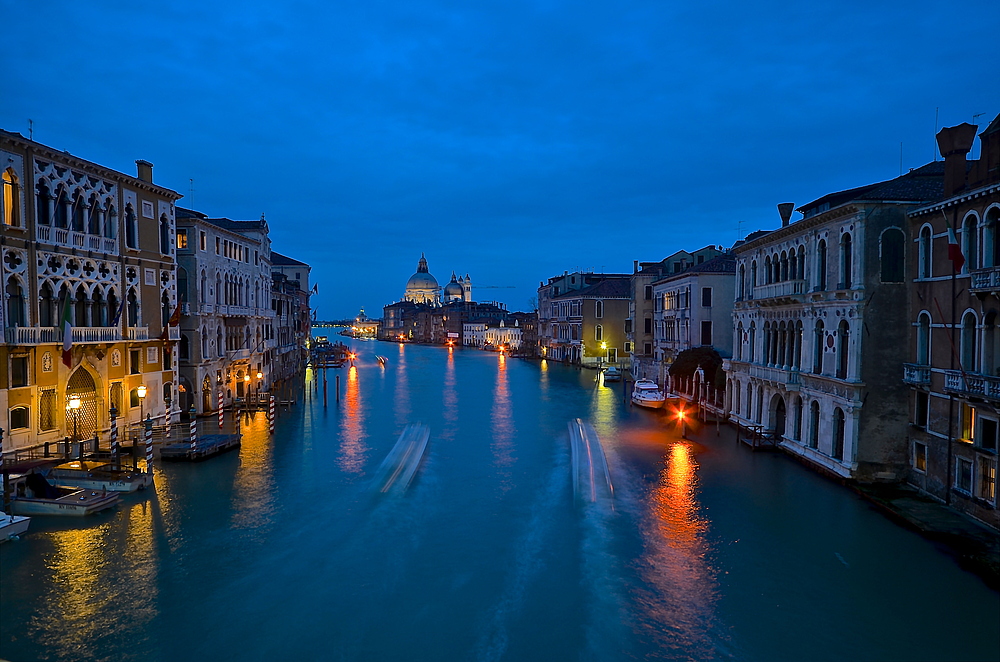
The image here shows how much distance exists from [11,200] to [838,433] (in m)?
30.9

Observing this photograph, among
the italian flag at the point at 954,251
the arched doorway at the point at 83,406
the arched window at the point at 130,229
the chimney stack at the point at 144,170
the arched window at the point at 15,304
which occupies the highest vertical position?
the chimney stack at the point at 144,170

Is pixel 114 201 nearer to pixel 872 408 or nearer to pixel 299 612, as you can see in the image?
pixel 299 612

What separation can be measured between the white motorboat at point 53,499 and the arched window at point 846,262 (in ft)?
83.8

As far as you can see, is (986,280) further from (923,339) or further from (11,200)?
(11,200)

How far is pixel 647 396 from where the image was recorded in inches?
1732

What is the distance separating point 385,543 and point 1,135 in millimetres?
18886

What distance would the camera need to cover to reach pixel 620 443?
3142cm

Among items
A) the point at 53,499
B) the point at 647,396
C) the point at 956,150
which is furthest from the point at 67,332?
the point at 647,396

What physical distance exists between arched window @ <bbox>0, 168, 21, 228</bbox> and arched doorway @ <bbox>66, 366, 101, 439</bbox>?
6.15 m

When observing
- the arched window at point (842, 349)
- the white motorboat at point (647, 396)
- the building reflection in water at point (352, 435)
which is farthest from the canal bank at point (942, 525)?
the white motorboat at point (647, 396)

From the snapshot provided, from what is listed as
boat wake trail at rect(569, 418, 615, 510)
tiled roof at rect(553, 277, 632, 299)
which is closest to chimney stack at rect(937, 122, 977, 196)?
boat wake trail at rect(569, 418, 615, 510)

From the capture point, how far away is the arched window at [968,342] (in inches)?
720

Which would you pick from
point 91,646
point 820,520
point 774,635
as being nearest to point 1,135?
point 91,646

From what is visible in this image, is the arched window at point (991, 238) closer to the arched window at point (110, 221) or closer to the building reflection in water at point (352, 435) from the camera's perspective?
the building reflection in water at point (352, 435)
